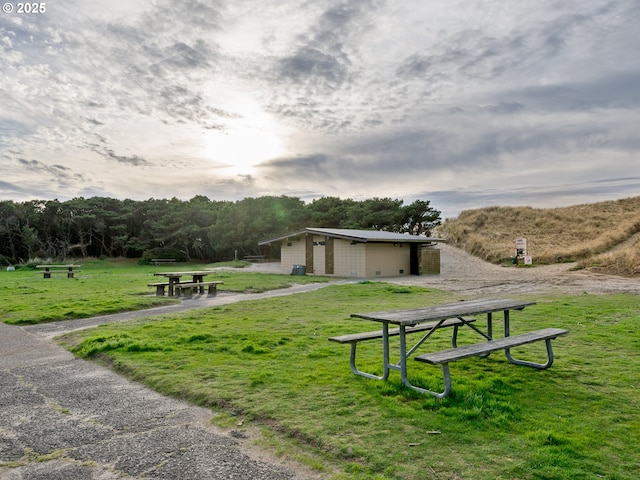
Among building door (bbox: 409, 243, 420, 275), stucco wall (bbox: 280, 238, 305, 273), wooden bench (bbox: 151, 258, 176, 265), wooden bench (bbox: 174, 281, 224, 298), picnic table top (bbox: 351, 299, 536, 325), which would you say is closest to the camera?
picnic table top (bbox: 351, 299, 536, 325)

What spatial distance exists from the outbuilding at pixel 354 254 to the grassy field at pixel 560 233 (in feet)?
32.9

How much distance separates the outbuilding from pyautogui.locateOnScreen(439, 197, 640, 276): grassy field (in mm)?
10020

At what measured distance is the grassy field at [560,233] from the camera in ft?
112

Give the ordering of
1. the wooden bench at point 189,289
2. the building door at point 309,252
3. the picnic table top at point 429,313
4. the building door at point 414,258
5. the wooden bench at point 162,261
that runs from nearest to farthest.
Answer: the picnic table top at point 429,313
the wooden bench at point 189,289
the building door at point 309,252
the building door at point 414,258
the wooden bench at point 162,261

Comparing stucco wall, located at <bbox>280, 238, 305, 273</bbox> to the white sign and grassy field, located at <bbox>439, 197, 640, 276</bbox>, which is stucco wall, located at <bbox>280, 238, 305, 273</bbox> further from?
the white sign

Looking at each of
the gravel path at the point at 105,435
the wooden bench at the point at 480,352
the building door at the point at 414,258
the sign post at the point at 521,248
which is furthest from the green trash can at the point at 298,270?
the wooden bench at the point at 480,352

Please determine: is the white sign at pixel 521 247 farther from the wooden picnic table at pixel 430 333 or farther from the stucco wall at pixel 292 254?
the wooden picnic table at pixel 430 333

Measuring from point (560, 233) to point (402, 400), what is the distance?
50.4m

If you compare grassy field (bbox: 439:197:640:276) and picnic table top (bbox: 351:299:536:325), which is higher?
grassy field (bbox: 439:197:640:276)

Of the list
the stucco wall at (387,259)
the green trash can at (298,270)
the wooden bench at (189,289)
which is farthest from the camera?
the green trash can at (298,270)

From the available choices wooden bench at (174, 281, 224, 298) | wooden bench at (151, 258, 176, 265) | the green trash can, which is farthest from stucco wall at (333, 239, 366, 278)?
wooden bench at (151, 258, 176, 265)

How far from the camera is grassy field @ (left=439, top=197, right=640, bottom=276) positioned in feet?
A: 112

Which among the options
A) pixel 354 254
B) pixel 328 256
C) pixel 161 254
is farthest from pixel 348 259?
pixel 161 254

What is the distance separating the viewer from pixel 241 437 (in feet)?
12.2
